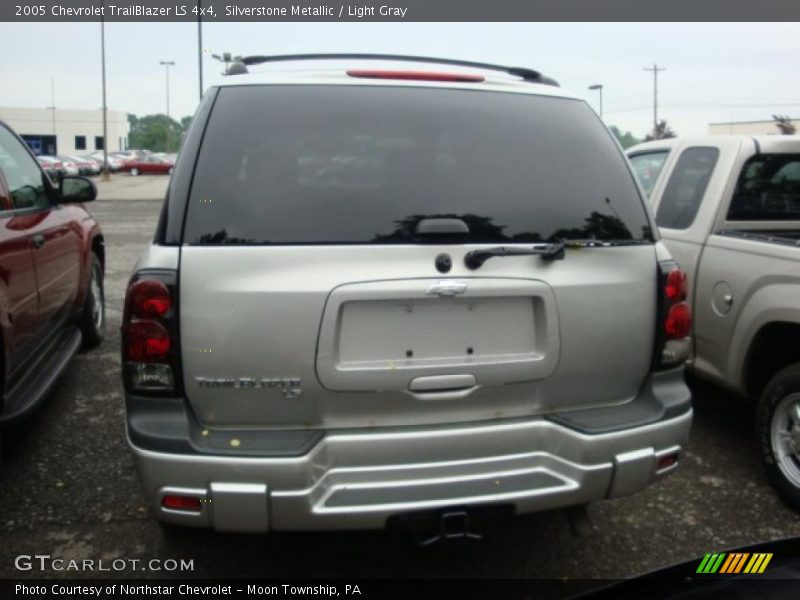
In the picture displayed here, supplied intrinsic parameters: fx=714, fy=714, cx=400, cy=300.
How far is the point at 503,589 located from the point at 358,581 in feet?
1.86

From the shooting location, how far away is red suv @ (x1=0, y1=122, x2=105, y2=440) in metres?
3.46

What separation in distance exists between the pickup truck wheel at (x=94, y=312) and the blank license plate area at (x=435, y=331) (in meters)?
3.89

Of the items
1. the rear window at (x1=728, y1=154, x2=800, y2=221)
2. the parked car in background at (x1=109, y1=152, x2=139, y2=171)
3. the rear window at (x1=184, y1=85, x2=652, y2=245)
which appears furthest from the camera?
the parked car in background at (x1=109, y1=152, x2=139, y2=171)

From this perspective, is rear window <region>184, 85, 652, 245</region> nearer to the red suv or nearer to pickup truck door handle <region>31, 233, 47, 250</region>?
the red suv

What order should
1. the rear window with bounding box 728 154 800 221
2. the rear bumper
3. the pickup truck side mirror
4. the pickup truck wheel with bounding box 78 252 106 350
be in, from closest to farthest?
the rear bumper < the rear window with bounding box 728 154 800 221 < the pickup truck side mirror < the pickup truck wheel with bounding box 78 252 106 350

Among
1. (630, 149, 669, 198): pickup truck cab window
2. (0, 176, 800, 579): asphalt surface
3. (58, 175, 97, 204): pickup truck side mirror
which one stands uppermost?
(630, 149, 669, 198): pickup truck cab window

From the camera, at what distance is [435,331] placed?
231 cm

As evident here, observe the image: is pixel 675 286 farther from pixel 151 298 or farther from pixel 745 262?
pixel 151 298

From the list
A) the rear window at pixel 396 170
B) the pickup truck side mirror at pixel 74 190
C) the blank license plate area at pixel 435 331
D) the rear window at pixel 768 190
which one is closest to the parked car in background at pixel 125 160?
the pickup truck side mirror at pixel 74 190

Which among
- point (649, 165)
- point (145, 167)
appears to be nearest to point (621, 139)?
point (649, 165)

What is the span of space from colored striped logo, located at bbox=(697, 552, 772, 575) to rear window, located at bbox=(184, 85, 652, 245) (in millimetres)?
1091

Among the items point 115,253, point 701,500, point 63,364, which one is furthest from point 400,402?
point 115,253

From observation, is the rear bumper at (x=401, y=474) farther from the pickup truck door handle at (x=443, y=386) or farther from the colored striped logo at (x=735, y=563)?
the colored striped logo at (x=735, y=563)

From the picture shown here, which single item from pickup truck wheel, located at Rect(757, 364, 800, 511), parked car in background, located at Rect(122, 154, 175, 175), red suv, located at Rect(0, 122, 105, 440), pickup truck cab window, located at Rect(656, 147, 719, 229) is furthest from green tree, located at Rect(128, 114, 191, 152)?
pickup truck wheel, located at Rect(757, 364, 800, 511)
